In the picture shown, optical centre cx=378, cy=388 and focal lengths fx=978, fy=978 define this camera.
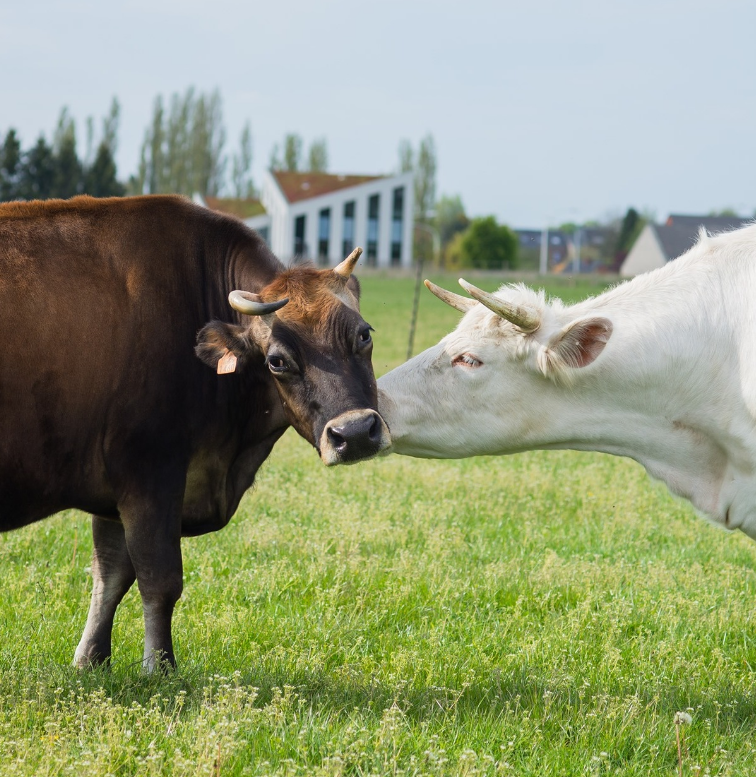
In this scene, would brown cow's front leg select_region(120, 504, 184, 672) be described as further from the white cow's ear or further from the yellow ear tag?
the white cow's ear

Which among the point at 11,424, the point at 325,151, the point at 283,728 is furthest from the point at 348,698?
the point at 325,151

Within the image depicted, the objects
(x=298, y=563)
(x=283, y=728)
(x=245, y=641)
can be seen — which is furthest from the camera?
(x=298, y=563)

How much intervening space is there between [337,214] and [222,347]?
233 ft

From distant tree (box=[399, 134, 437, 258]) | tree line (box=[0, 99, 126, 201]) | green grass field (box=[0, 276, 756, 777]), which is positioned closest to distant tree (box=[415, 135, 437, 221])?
distant tree (box=[399, 134, 437, 258])

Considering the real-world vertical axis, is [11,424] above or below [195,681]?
above

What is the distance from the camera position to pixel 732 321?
3.96 metres

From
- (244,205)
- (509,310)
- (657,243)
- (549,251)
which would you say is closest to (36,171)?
(244,205)

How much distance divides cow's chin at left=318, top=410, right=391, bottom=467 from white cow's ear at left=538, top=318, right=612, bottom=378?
760 millimetres

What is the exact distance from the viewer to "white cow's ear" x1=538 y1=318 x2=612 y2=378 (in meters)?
3.86

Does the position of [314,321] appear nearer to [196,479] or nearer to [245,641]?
[196,479]

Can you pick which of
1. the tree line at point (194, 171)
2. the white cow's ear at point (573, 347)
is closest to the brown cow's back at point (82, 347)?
the white cow's ear at point (573, 347)

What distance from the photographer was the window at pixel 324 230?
73438mm

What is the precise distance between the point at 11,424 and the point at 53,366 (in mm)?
266

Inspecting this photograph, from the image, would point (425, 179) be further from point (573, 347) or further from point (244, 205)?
point (573, 347)
